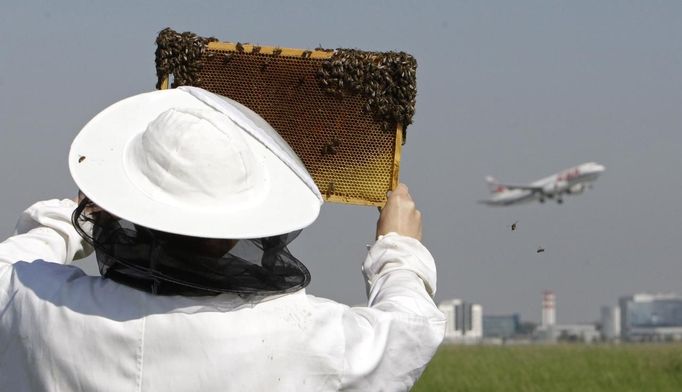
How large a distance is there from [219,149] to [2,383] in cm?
72

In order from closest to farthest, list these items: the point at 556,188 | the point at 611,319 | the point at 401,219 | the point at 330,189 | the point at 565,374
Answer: the point at 401,219 → the point at 330,189 → the point at 565,374 → the point at 556,188 → the point at 611,319

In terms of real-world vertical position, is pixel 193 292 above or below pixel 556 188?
below

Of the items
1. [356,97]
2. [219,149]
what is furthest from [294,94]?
[219,149]

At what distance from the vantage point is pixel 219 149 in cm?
248

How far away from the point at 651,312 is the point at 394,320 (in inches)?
6778

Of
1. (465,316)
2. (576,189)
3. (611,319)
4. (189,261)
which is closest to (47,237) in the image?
(189,261)

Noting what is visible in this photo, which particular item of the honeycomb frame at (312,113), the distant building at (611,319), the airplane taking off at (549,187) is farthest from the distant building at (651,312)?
the honeycomb frame at (312,113)

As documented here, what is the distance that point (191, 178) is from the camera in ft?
8.16

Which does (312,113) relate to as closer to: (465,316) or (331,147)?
(331,147)

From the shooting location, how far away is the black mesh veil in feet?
8.25

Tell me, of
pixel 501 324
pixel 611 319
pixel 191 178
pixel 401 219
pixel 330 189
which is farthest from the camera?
pixel 501 324

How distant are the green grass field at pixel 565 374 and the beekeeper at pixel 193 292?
37.2ft

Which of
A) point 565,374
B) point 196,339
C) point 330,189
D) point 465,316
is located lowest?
point 196,339

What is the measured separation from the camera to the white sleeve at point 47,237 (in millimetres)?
2785
